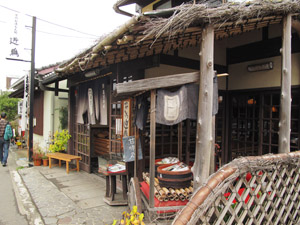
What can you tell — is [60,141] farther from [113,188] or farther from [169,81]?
[169,81]

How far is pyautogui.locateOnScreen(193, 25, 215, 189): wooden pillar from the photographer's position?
3.21 meters

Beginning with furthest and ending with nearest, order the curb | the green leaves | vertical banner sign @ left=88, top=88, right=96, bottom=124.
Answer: the green leaves, vertical banner sign @ left=88, top=88, right=96, bottom=124, the curb

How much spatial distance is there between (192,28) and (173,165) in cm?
272

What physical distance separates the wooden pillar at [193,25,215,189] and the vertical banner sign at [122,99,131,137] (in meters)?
2.37

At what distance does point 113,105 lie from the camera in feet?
21.5

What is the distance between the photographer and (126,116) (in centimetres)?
542

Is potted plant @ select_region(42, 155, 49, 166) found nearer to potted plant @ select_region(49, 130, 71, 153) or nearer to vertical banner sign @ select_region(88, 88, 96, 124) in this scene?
potted plant @ select_region(49, 130, 71, 153)

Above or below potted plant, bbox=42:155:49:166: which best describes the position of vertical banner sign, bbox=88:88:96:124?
above

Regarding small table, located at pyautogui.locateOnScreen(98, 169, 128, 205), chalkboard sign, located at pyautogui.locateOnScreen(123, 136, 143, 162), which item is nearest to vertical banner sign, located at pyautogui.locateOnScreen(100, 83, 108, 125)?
small table, located at pyautogui.locateOnScreen(98, 169, 128, 205)

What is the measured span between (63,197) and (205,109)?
4.60 meters

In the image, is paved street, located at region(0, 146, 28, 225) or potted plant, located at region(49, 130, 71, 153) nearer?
paved street, located at region(0, 146, 28, 225)

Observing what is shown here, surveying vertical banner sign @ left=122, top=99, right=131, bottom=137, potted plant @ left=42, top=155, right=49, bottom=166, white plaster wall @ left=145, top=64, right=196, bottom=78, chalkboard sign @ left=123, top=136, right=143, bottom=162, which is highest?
white plaster wall @ left=145, top=64, right=196, bottom=78

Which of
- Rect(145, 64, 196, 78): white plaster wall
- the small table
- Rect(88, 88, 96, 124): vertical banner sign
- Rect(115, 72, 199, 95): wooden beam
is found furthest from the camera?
Rect(88, 88, 96, 124): vertical banner sign

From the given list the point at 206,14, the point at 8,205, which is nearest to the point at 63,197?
the point at 8,205
